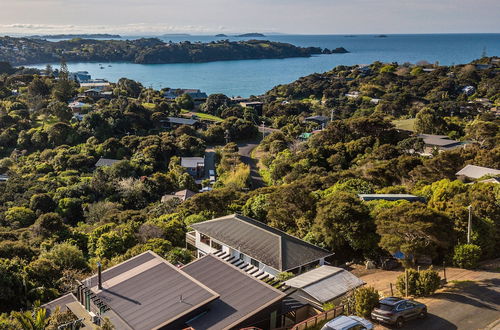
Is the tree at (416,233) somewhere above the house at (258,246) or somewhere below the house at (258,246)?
above

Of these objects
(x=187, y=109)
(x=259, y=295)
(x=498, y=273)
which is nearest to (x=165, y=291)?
(x=259, y=295)

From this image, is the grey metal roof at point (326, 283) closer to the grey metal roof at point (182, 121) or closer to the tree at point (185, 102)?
the grey metal roof at point (182, 121)

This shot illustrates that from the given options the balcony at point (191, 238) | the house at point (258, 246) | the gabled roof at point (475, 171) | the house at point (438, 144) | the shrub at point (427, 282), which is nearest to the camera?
the shrub at point (427, 282)

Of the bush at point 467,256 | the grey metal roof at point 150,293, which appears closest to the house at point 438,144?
the bush at point 467,256

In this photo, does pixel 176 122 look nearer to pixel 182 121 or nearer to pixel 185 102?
pixel 182 121

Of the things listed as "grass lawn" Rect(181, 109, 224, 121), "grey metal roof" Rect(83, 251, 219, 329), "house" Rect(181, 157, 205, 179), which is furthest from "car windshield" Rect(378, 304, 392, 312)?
Answer: "grass lawn" Rect(181, 109, 224, 121)

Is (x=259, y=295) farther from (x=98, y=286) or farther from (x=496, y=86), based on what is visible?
(x=496, y=86)

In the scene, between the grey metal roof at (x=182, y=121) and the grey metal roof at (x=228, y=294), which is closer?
the grey metal roof at (x=228, y=294)

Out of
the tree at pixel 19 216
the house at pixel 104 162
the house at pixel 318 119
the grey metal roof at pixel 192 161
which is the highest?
the house at pixel 318 119
